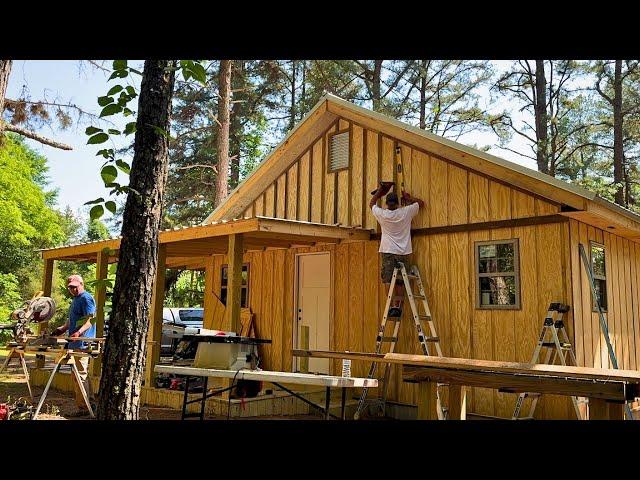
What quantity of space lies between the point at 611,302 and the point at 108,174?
872 cm

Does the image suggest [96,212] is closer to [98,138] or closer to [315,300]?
[98,138]

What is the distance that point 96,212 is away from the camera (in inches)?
108

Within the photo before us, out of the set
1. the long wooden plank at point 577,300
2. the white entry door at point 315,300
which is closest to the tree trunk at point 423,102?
the white entry door at point 315,300

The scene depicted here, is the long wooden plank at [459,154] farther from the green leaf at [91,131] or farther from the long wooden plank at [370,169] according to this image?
the green leaf at [91,131]

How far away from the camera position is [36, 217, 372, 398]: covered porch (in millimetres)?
8555

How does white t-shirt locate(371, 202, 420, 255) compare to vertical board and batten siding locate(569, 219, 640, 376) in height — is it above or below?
above

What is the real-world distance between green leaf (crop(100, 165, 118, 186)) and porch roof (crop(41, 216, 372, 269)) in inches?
173

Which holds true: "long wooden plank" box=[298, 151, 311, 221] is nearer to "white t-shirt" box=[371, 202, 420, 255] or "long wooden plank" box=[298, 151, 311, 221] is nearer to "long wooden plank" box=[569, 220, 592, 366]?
"white t-shirt" box=[371, 202, 420, 255]

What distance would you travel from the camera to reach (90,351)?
8188 mm

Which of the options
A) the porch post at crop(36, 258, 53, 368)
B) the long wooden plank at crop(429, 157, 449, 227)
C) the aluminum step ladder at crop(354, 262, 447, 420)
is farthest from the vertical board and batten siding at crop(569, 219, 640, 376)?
the porch post at crop(36, 258, 53, 368)

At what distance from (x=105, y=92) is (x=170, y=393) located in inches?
295
